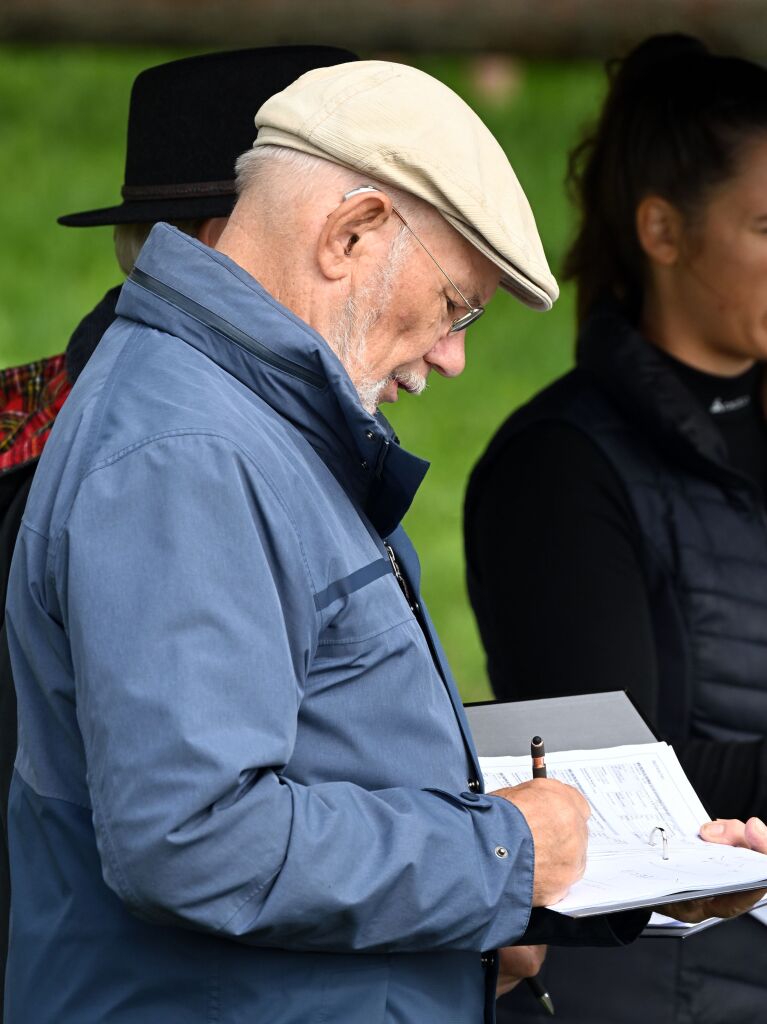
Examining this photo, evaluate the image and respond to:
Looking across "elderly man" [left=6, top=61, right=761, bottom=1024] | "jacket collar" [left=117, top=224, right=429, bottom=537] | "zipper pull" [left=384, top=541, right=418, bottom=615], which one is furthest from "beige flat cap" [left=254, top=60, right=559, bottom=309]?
"zipper pull" [left=384, top=541, right=418, bottom=615]

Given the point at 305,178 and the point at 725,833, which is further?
the point at 725,833

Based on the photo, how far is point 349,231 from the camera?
1.50 m

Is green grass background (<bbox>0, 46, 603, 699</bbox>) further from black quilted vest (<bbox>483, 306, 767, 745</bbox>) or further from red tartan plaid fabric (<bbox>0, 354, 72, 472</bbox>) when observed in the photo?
red tartan plaid fabric (<bbox>0, 354, 72, 472</bbox>)

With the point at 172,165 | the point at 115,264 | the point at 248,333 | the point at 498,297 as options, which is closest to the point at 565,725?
the point at 248,333

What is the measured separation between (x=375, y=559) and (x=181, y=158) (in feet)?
2.84

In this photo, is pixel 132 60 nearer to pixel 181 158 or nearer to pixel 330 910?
pixel 181 158

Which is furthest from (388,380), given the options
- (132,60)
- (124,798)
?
(132,60)

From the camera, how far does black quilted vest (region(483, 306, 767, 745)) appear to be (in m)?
2.35

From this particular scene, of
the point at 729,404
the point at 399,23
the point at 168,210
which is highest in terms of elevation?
the point at 399,23

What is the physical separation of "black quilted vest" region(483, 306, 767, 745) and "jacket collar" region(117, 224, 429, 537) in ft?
3.31

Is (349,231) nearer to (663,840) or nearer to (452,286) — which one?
(452,286)

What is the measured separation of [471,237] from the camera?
5.08 feet

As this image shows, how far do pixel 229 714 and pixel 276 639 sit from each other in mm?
82

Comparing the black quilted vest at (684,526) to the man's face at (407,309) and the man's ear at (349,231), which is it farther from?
the man's ear at (349,231)
